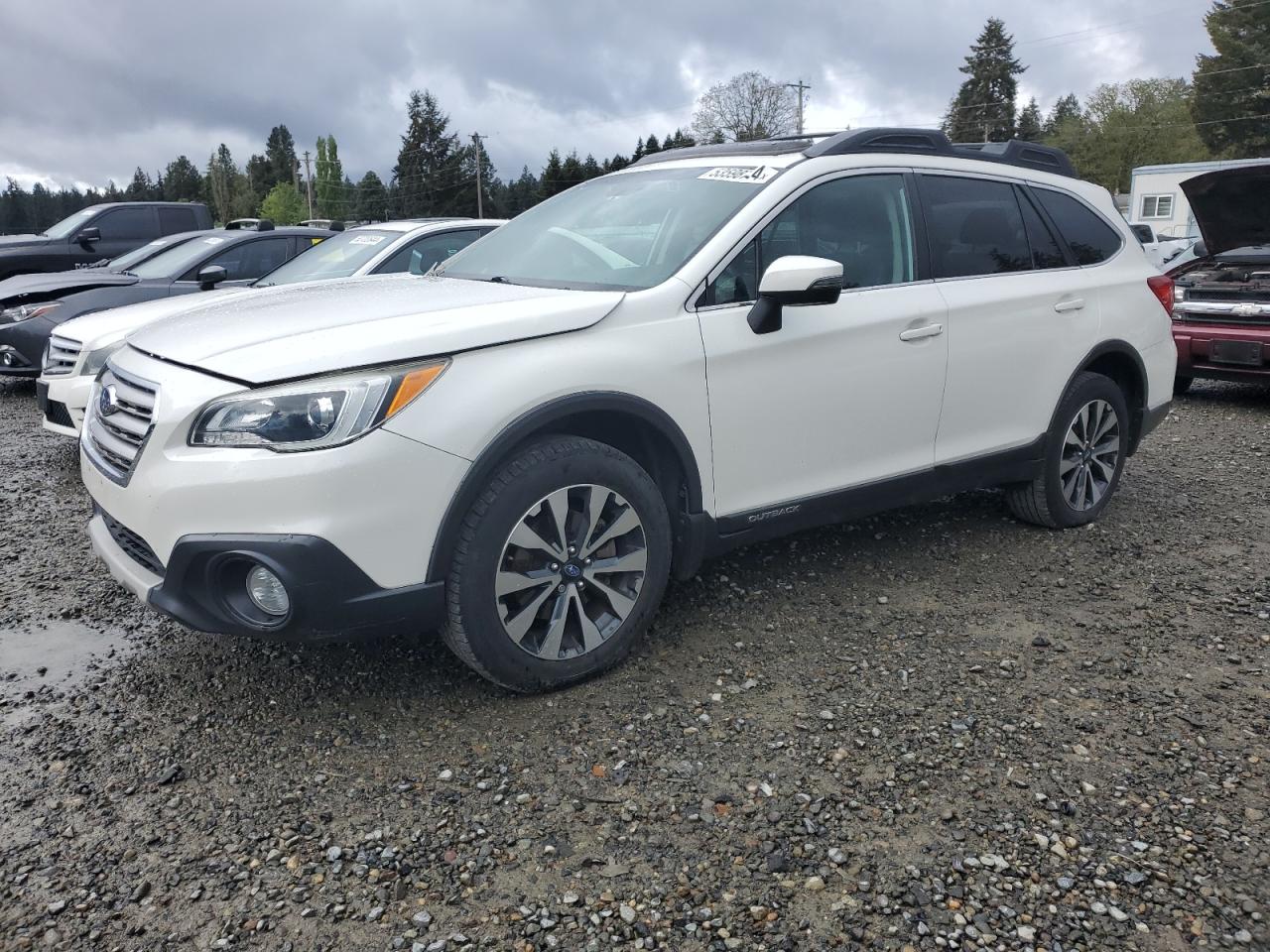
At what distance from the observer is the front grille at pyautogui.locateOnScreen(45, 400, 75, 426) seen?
19.7 ft

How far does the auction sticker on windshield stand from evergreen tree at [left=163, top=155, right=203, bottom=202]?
114m

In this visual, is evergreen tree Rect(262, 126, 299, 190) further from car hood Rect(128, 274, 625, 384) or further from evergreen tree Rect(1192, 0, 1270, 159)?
car hood Rect(128, 274, 625, 384)

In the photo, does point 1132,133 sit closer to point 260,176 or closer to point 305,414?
point 305,414

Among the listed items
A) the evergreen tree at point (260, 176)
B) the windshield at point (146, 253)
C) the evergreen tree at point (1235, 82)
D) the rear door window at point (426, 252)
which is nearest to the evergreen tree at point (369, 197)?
the evergreen tree at point (260, 176)

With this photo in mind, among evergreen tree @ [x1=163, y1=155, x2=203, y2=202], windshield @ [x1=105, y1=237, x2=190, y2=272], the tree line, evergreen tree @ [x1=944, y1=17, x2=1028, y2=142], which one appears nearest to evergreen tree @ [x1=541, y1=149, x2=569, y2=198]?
the tree line

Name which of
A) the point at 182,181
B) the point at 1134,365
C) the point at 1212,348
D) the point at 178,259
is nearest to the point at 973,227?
the point at 1134,365

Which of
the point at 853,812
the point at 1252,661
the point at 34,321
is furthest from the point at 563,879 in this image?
the point at 34,321

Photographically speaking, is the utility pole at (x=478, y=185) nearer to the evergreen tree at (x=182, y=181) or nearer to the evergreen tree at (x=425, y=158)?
the evergreen tree at (x=425, y=158)

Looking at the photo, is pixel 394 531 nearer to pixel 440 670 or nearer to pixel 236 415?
pixel 236 415

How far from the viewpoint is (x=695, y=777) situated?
275 cm

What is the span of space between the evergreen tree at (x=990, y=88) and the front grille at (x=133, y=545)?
79.9 m

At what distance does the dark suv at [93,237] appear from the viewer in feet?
43.1

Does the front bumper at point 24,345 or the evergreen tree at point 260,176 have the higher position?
the evergreen tree at point 260,176

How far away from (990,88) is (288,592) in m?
83.3
